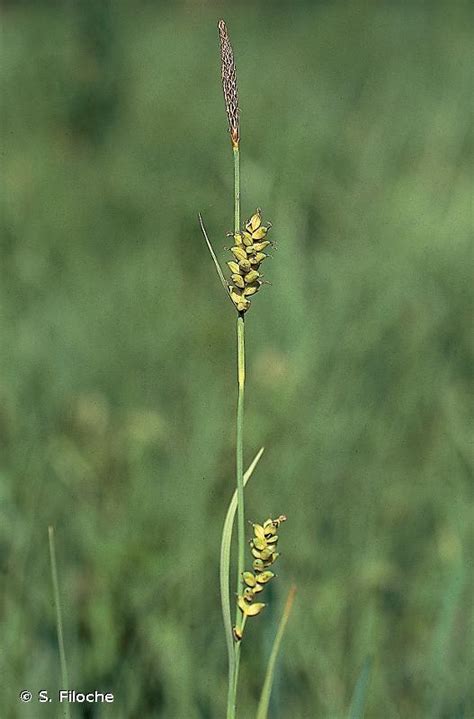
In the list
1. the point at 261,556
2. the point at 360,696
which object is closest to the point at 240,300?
the point at 261,556

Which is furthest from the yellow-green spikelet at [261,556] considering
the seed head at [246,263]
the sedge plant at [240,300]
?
the seed head at [246,263]

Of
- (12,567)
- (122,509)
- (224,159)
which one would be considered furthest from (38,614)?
(224,159)

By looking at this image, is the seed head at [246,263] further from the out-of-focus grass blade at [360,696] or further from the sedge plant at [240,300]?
the out-of-focus grass blade at [360,696]

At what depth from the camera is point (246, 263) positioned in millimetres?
467

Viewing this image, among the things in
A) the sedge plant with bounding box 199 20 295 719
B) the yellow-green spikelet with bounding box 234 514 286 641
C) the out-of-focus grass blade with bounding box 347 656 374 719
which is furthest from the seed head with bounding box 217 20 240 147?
the out-of-focus grass blade with bounding box 347 656 374 719

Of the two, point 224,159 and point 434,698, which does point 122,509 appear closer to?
point 434,698

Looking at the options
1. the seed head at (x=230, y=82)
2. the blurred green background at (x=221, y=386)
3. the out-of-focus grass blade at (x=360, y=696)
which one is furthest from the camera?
the blurred green background at (x=221, y=386)

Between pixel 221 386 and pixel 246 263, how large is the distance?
1.17m

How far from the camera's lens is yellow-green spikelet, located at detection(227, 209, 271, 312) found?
1.53ft

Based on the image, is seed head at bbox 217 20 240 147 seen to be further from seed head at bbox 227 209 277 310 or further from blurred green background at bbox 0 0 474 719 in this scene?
blurred green background at bbox 0 0 474 719

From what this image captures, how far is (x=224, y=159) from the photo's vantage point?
267 centimetres

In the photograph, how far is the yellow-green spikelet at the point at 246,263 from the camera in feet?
1.53

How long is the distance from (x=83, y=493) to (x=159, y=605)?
10.6 inches

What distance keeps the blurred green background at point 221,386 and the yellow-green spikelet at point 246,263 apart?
311 millimetres
